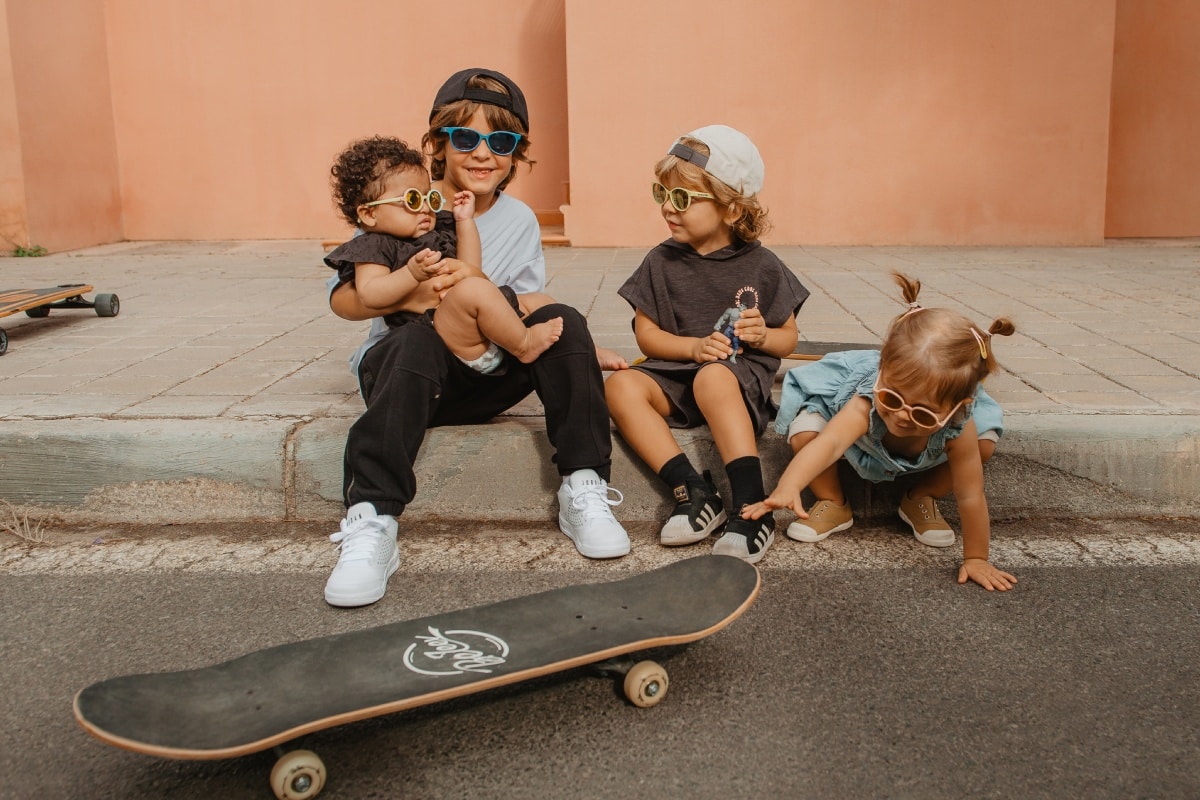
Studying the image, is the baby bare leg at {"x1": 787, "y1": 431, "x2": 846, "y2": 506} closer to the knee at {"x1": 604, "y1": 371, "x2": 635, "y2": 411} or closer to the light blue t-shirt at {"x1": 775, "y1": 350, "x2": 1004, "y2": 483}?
the light blue t-shirt at {"x1": 775, "y1": 350, "x2": 1004, "y2": 483}

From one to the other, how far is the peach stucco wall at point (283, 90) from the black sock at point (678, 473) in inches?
257

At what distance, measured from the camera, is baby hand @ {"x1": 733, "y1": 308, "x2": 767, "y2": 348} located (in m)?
3.02


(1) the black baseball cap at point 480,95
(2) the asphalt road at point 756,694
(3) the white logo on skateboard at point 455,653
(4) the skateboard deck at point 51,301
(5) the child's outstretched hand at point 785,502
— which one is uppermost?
(1) the black baseball cap at point 480,95

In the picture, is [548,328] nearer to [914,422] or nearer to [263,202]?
[914,422]

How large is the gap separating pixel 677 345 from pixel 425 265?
0.79 metres

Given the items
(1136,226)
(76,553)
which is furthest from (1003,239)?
(76,553)

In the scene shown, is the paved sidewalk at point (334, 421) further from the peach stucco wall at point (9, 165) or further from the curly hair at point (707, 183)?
the peach stucco wall at point (9, 165)

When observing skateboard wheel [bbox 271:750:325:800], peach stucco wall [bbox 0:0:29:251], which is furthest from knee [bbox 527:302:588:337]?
peach stucco wall [bbox 0:0:29:251]

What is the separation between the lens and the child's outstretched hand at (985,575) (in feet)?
8.48

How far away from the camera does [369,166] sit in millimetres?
A: 2902

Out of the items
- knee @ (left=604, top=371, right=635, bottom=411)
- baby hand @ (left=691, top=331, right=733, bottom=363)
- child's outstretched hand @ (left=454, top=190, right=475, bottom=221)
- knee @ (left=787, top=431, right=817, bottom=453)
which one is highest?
child's outstretched hand @ (left=454, top=190, right=475, bottom=221)

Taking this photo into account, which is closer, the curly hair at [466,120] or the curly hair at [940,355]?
the curly hair at [940,355]

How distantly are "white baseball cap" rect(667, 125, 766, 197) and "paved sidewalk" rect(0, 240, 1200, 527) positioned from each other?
746 mm

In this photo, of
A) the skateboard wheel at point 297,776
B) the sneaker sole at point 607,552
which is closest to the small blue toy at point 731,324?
the sneaker sole at point 607,552
